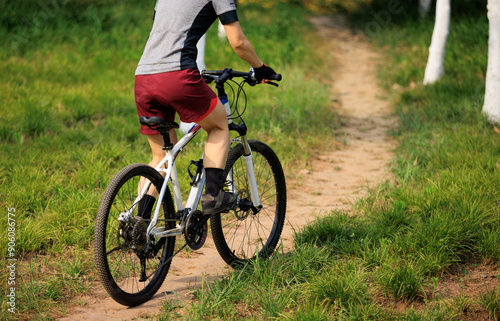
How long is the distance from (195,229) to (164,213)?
0.24m

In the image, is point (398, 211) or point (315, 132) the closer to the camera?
point (398, 211)

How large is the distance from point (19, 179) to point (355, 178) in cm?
367

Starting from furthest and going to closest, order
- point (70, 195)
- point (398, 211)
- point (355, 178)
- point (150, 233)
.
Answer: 1. point (355, 178)
2. point (70, 195)
3. point (398, 211)
4. point (150, 233)

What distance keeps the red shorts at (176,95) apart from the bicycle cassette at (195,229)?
2.20 ft

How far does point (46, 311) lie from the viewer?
3068mm

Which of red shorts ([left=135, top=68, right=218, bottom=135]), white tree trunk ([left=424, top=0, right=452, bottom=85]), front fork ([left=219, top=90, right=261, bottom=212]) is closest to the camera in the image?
red shorts ([left=135, top=68, right=218, bottom=135])

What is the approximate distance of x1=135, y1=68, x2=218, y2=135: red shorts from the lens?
2.92 meters

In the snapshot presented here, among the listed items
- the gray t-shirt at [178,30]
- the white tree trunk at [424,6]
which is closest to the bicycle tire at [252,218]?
the gray t-shirt at [178,30]

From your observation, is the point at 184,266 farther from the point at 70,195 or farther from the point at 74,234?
the point at 70,195

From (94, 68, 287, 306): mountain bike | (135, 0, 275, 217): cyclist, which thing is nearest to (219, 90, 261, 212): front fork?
(94, 68, 287, 306): mountain bike

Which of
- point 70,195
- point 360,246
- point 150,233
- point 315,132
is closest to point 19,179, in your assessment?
point 70,195

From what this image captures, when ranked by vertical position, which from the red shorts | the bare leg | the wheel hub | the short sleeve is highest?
the short sleeve

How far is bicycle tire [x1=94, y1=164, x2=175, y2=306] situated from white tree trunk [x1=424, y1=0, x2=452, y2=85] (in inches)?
274

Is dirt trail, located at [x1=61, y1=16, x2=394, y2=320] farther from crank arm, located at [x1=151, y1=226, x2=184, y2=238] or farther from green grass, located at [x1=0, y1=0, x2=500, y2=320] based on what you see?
crank arm, located at [x1=151, y1=226, x2=184, y2=238]
